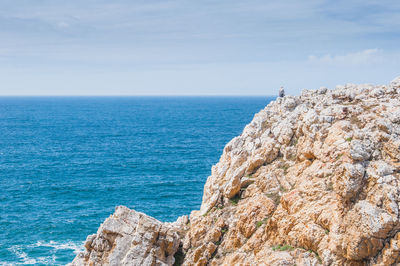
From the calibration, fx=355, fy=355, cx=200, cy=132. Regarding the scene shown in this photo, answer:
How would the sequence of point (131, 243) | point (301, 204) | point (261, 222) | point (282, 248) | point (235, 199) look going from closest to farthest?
point (282, 248) < point (301, 204) < point (261, 222) < point (131, 243) < point (235, 199)

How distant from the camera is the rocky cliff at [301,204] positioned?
19.7 meters

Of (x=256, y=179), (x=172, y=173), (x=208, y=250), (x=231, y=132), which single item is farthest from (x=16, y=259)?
(x=231, y=132)

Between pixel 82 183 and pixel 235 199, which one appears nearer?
pixel 235 199

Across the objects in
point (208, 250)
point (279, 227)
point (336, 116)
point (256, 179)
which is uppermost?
point (336, 116)

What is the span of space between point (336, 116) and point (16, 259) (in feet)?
134

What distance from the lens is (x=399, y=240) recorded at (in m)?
18.2

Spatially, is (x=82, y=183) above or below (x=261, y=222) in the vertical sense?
below

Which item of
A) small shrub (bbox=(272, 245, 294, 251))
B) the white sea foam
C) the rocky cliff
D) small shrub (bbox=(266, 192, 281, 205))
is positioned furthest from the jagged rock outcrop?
the white sea foam

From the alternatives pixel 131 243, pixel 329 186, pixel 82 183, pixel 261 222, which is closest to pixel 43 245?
pixel 82 183

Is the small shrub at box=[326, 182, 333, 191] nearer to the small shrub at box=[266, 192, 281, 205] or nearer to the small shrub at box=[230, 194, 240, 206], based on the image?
the small shrub at box=[266, 192, 281, 205]

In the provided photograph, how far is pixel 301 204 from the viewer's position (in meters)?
22.6

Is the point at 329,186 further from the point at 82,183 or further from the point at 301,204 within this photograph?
the point at 82,183

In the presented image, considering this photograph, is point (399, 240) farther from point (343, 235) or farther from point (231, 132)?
point (231, 132)

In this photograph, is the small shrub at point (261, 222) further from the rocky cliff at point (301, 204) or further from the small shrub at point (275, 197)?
the small shrub at point (275, 197)
